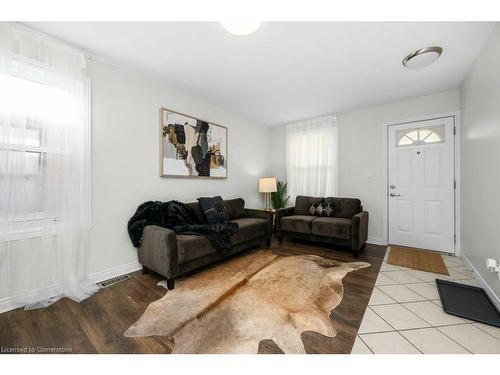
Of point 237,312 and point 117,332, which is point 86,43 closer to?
point 117,332

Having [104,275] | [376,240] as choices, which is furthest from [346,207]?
[104,275]

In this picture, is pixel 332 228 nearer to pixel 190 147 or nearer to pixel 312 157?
pixel 312 157

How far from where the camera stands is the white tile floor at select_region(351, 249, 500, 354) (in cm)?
130

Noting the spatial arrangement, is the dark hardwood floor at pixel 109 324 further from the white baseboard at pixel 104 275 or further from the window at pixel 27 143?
the window at pixel 27 143

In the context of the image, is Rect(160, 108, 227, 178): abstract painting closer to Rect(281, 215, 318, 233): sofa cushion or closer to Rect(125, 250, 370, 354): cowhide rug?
Rect(281, 215, 318, 233): sofa cushion

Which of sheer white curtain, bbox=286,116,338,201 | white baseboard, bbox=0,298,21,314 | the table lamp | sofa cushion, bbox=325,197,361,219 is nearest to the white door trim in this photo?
sofa cushion, bbox=325,197,361,219

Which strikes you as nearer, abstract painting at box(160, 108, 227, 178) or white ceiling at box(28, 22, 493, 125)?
white ceiling at box(28, 22, 493, 125)

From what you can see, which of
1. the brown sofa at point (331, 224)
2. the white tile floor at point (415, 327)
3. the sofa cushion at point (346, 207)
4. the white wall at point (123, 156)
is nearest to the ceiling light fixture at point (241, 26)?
the white wall at point (123, 156)

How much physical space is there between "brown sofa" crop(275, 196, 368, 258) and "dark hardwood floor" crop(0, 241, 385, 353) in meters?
0.85

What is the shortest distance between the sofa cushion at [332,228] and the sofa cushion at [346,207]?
0.43 m

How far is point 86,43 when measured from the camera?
201 centimetres

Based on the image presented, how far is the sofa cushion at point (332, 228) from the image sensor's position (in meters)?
3.05

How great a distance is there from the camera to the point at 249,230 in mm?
3008

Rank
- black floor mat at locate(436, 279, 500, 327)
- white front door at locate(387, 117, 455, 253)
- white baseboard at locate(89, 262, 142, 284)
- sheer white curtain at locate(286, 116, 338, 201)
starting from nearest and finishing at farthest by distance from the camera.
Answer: black floor mat at locate(436, 279, 500, 327) < white baseboard at locate(89, 262, 142, 284) < white front door at locate(387, 117, 455, 253) < sheer white curtain at locate(286, 116, 338, 201)
